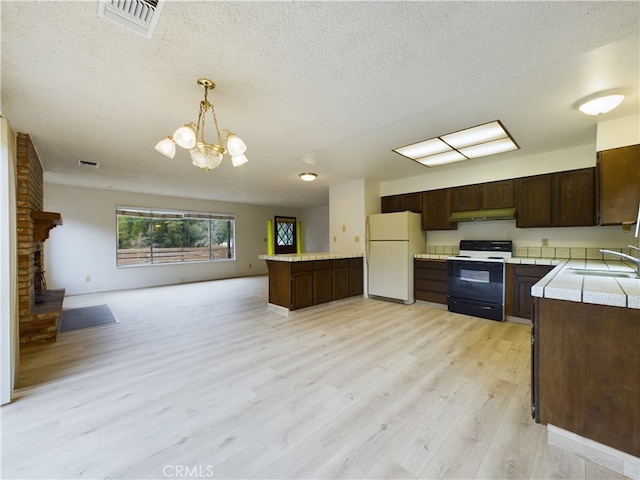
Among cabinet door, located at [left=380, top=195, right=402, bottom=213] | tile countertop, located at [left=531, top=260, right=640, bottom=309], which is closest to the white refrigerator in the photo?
cabinet door, located at [left=380, top=195, right=402, bottom=213]

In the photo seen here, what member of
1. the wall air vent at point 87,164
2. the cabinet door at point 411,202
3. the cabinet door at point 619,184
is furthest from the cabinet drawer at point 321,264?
the wall air vent at point 87,164

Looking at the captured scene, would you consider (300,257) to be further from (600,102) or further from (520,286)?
(600,102)

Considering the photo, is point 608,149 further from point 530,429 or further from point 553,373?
point 530,429

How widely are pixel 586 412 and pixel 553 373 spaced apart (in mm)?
206

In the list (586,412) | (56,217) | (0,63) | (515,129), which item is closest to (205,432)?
(586,412)

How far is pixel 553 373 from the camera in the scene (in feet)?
4.95

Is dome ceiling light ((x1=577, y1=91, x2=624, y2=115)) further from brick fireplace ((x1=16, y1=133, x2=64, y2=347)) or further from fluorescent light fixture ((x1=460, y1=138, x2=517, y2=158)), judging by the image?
brick fireplace ((x1=16, y1=133, x2=64, y2=347))

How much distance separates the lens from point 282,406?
185 cm

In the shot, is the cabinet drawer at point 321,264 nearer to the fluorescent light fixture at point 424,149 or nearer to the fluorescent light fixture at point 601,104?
the fluorescent light fixture at point 424,149

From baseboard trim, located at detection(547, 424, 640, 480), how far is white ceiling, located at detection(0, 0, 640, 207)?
222 centimetres

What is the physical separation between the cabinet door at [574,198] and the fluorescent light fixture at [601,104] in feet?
4.48

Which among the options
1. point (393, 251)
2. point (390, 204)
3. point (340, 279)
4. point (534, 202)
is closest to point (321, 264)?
point (340, 279)

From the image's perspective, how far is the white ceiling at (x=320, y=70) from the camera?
1.39 meters

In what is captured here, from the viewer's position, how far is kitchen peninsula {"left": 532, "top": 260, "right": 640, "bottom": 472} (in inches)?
51.4
